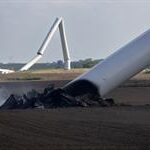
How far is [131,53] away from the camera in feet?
116

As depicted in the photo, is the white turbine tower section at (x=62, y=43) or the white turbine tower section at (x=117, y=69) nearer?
the white turbine tower section at (x=117, y=69)

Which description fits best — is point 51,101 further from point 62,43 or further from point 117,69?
point 62,43

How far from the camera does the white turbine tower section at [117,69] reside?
35.1 meters

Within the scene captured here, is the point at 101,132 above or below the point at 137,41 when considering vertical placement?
below

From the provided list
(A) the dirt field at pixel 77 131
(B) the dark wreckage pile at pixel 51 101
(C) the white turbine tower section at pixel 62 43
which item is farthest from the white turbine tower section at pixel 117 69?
(C) the white turbine tower section at pixel 62 43

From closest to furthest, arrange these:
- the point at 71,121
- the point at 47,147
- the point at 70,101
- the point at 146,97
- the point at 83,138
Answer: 1. the point at 47,147
2. the point at 83,138
3. the point at 71,121
4. the point at 70,101
5. the point at 146,97

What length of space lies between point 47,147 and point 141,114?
1104 centimetres

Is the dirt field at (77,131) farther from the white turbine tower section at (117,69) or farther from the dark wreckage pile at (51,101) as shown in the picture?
the white turbine tower section at (117,69)

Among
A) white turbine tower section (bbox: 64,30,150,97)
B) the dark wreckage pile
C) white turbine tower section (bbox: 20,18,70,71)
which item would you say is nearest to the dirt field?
the dark wreckage pile

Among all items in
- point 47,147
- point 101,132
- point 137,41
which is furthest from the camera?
point 137,41

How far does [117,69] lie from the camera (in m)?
35.1

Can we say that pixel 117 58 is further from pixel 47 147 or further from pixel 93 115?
pixel 47 147

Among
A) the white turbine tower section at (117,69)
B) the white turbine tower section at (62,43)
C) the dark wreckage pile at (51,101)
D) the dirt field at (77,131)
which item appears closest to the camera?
the dirt field at (77,131)

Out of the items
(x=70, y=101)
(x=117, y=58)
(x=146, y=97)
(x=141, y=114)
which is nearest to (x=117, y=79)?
(x=117, y=58)
